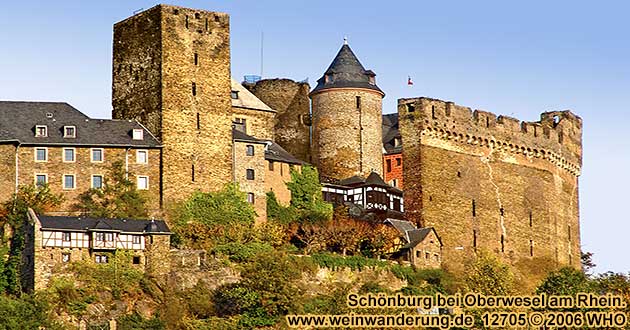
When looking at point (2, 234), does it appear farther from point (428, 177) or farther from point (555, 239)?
point (555, 239)

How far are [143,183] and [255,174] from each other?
541cm

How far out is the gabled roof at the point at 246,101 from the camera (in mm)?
84831

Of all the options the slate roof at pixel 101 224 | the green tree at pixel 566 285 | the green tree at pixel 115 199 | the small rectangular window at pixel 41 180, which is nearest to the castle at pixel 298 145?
the small rectangular window at pixel 41 180

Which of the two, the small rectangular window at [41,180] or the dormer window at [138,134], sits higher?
the dormer window at [138,134]

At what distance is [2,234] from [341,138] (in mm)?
19736

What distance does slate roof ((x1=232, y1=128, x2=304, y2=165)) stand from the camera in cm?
7881

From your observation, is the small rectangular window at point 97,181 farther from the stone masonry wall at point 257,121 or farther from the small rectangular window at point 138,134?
the stone masonry wall at point 257,121

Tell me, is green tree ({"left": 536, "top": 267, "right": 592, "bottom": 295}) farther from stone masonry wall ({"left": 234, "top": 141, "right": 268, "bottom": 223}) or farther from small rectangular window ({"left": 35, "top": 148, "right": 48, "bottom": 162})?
small rectangular window ({"left": 35, "top": 148, "right": 48, "bottom": 162})

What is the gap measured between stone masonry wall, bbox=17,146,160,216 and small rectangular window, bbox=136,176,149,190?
0.14 m

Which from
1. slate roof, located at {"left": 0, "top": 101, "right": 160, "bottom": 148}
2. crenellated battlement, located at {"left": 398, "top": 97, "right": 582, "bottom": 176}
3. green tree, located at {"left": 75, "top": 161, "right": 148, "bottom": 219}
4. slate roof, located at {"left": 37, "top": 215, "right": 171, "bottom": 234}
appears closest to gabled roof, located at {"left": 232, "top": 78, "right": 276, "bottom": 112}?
crenellated battlement, located at {"left": 398, "top": 97, "right": 582, "bottom": 176}

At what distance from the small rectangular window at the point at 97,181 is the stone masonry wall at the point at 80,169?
0.44ft

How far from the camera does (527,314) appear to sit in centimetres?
6850

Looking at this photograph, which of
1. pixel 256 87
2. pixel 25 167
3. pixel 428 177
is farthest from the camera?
pixel 256 87

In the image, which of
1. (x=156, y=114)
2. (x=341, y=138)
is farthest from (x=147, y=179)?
(x=341, y=138)
